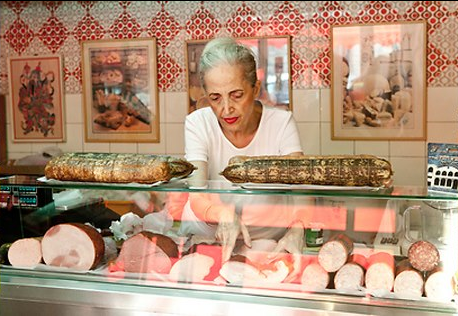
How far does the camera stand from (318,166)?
1.18 metres

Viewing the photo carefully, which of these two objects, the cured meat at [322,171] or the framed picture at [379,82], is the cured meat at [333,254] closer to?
the cured meat at [322,171]

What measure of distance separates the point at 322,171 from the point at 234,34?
8.42 feet

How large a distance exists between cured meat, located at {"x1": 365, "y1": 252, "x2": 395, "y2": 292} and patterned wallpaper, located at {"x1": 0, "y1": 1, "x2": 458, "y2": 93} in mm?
2378

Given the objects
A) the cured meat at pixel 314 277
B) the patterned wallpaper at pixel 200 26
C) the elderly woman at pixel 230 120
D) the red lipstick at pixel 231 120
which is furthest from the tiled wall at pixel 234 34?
the cured meat at pixel 314 277

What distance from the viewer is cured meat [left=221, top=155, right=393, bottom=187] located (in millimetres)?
1158

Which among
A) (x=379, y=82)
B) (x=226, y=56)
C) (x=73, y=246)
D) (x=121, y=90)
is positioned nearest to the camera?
(x=73, y=246)

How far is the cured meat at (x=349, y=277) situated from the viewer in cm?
117

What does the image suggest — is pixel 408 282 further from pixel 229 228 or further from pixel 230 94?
pixel 230 94

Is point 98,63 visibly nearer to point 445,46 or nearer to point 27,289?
point 445,46

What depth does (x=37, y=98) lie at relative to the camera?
4000mm

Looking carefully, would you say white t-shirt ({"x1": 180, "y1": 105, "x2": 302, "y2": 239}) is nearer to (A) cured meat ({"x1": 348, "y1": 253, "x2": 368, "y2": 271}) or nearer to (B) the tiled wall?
(A) cured meat ({"x1": 348, "y1": 253, "x2": 368, "y2": 271})

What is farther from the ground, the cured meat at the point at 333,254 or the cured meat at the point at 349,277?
the cured meat at the point at 333,254

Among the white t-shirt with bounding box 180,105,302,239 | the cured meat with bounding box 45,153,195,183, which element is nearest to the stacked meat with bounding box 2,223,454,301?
the cured meat with bounding box 45,153,195,183

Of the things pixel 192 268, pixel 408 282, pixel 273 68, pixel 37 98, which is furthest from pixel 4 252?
pixel 37 98
